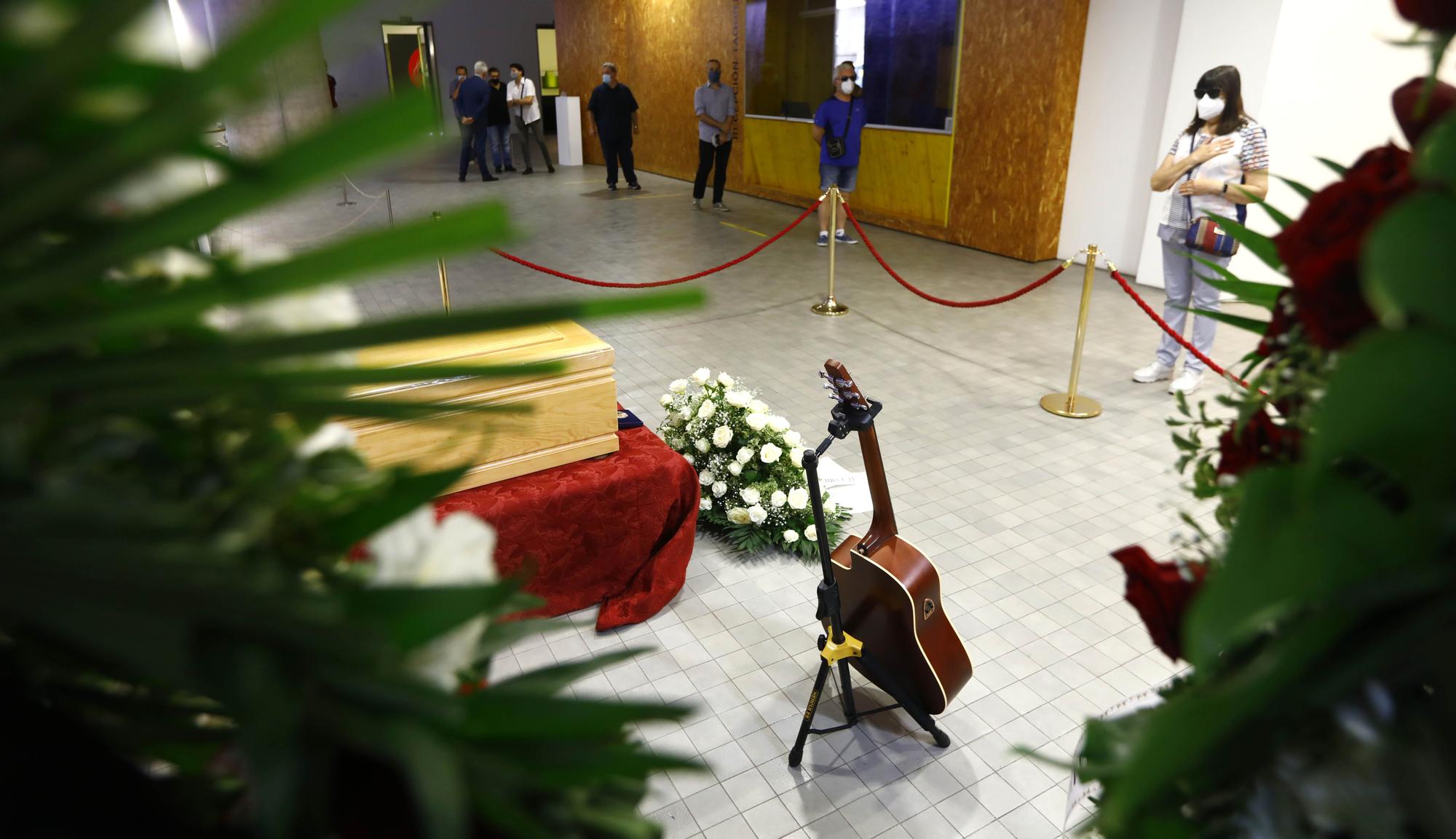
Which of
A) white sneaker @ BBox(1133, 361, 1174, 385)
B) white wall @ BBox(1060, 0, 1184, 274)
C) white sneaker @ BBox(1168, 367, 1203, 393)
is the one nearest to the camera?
white sneaker @ BBox(1168, 367, 1203, 393)

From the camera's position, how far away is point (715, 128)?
39.0 feet

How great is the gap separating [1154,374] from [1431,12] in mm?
5518

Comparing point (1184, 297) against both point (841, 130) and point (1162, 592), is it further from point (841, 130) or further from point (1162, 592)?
point (1162, 592)

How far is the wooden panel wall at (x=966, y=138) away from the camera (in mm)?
8109

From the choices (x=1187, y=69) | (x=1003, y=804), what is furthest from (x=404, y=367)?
(x=1187, y=69)

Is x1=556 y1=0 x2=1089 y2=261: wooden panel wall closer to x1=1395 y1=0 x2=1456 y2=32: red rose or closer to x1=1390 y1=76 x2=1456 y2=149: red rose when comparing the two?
x1=1390 y1=76 x2=1456 y2=149: red rose

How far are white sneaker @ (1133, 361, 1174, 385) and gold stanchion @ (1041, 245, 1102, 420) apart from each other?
0.49 metres

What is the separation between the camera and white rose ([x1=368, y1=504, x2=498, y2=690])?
20.3 inches

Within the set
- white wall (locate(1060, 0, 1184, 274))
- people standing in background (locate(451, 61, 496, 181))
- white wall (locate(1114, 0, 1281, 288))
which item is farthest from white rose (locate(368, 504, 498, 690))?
people standing in background (locate(451, 61, 496, 181))

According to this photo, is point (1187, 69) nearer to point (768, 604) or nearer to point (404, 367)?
point (768, 604)

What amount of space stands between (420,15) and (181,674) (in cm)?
28

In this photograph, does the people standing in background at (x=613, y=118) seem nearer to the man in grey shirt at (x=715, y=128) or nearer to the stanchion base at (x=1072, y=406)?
the man in grey shirt at (x=715, y=128)

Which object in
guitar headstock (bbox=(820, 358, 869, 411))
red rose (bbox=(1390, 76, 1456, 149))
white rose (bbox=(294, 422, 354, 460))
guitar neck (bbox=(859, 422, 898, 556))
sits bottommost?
guitar neck (bbox=(859, 422, 898, 556))

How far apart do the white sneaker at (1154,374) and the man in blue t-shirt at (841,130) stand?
3.94 m
